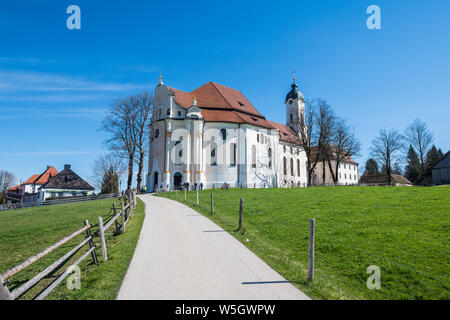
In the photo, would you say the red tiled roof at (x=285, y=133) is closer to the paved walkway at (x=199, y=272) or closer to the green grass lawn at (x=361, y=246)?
the green grass lawn at (x=361, y=246)

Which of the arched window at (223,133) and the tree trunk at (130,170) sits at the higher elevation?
the arched window at (223,133)

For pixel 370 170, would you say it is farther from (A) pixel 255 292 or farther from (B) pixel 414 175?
(A) pixel 255 292

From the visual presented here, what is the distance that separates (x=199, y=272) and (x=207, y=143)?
35.7 m

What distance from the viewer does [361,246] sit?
7.68 meters

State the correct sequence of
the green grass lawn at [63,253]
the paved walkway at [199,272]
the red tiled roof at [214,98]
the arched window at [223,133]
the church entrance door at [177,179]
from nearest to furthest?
the paved walkway at [199,272] → the green grass lawn at [63,253] → the church entrance door at [177,179] → the arched window at [223,133] → the red tiled roof at [214,98]

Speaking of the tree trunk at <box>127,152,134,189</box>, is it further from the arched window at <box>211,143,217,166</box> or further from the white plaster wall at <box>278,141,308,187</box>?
the white plaster wall at <box>278,141,308,187</box>

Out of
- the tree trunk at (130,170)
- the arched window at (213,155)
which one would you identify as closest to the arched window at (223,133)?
the arched window at (213,155)

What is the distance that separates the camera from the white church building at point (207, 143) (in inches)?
1555

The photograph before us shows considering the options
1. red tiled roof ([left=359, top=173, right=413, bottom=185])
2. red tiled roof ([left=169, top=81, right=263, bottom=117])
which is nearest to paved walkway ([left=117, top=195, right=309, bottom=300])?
red tiled roof ([left=169, top=81, right=263, bottom=117])

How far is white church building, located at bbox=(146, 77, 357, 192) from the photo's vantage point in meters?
39.5

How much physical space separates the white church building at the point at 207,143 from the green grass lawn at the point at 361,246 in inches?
1070
